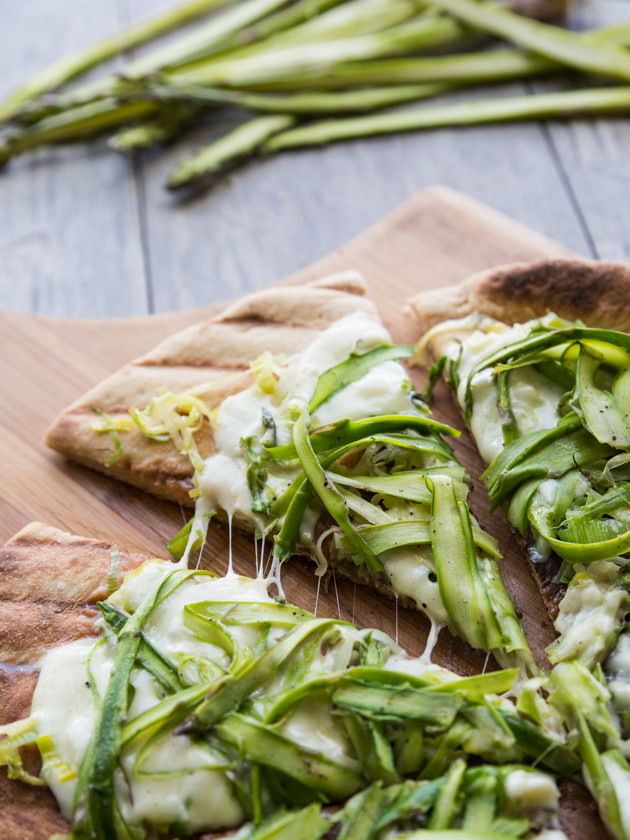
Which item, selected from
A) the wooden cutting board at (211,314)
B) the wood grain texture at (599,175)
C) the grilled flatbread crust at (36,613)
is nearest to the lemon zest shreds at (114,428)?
the wooden cutting board at (211,314)

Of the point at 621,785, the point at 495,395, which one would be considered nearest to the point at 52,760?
the point at 621,785

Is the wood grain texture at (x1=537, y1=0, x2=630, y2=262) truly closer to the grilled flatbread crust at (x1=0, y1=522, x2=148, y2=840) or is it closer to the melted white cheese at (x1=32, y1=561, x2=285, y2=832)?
the melted white cheese at (x1=32, y1=561, x2=285, y2=832)

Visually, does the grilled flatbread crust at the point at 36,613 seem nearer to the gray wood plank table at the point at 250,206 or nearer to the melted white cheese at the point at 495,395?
the melted white cheese at the point at 495,395

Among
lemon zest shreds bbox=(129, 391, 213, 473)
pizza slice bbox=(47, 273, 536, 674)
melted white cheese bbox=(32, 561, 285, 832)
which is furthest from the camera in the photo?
lemon zest shreds bbox=(129, 391, 213, 473)

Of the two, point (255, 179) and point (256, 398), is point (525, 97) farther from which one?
point (256, 398)

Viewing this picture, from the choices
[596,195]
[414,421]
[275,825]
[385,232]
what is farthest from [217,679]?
[596,195]

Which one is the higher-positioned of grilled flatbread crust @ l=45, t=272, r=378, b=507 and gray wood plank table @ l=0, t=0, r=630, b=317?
gray wood plank table @ l=0, t=0, r=630, b=317

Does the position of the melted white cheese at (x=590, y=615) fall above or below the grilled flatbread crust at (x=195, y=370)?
below

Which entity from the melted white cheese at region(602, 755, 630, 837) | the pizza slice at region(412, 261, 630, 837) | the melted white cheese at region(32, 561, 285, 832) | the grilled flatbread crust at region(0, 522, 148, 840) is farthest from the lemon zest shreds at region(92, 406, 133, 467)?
the melted white cheese at region(602, 755, 630, 837)

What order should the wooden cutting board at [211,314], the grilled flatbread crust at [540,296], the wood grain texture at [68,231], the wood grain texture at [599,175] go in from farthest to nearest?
the wood grain texture at [599,175], the wood grain texture at [68,231], the grilled flatbread crust at [540,296], the wooden cutting board at [211,314]
